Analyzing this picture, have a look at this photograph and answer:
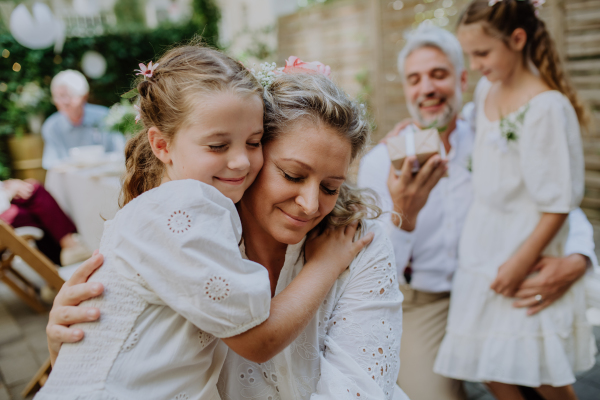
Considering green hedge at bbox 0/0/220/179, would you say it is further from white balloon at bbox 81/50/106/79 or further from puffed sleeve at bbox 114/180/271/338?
puffed sleeve at bbox 114/180/271/338

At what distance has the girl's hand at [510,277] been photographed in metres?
2.17

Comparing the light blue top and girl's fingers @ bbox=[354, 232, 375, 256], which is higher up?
girl's fingers @ bbox=[354, 232, 375, 256]

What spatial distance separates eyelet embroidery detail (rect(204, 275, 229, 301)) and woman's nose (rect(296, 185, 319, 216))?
39 cm

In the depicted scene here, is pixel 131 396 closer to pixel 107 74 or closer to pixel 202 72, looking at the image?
pixel 202 72

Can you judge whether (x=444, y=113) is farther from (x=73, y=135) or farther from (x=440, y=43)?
(x=73, y=135)

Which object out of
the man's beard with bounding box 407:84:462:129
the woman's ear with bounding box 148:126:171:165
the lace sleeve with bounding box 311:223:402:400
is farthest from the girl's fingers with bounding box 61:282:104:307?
the man's beard with bounding box 407:84:462:129

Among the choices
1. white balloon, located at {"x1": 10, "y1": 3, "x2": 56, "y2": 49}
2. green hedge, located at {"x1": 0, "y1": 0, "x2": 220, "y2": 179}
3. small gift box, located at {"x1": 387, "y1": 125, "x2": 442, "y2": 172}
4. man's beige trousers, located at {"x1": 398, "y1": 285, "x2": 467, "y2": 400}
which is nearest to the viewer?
small gift box, located at {"x1": 387, "y1": 125, "x2": 442, "y2": 172}

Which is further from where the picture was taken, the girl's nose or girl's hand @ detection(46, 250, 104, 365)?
the girl's nose

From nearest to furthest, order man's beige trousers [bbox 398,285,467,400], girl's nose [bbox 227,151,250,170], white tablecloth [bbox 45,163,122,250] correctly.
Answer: girl's nose [bbox 227,151,250,170]
man's beige trousers [bbox 398,285,467,400]
white tablecloth [bbox 45,163,122,250]

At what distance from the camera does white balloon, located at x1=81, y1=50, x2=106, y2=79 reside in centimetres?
903

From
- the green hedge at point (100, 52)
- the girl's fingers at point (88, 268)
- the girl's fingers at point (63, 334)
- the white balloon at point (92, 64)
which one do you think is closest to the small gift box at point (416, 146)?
the girl's fingers at point (88, 268)

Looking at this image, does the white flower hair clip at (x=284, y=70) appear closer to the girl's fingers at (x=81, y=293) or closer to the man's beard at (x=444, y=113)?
the girl's fingers at (x=81, y=293)

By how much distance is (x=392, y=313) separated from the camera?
5.06ft

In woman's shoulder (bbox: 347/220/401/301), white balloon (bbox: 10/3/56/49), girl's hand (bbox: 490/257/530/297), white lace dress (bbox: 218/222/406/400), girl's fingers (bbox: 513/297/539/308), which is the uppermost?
white balloon (bbox: 10/3/56/49)
